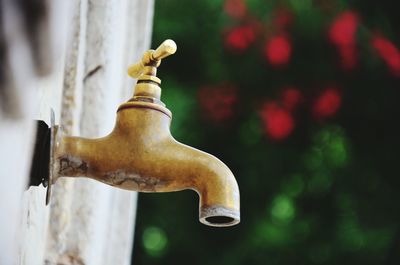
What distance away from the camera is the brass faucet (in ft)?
2.61

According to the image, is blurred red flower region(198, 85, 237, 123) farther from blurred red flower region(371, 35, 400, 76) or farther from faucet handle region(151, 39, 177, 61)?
faucet handle region(151, 39, 177, 61)

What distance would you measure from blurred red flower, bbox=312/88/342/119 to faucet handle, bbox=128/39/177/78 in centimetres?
173

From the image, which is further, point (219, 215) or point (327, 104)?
point (327, 104)

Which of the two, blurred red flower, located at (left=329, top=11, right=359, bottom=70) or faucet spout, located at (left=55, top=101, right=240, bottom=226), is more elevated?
blurred red flower, located at (left=329, top=11, right=359, bottom=70)

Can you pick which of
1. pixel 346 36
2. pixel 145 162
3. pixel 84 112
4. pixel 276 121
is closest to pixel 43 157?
pixel 145 162

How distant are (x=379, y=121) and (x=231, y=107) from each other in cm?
45

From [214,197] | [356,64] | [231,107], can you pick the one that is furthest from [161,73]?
[214,197]

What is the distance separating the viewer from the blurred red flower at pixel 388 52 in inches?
98.0

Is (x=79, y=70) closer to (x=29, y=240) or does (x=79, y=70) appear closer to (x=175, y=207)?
(x=29, y=240)

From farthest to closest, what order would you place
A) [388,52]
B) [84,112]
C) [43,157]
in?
[388,52]
[84,112]
[43,157]

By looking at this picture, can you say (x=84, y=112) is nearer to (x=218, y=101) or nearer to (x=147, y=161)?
(x=147, y=161)

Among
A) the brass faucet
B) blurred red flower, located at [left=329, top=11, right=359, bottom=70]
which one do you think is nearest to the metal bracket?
the brass faucet

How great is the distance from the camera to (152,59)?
32.5 inches

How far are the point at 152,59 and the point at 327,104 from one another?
70.1 inches
